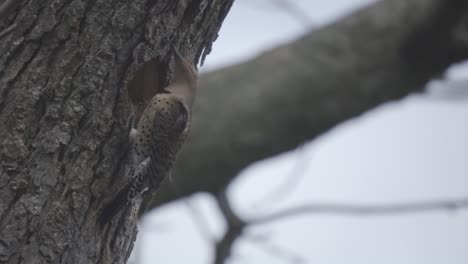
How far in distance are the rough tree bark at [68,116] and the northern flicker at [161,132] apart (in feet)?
0.46

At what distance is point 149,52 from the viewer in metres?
3.38

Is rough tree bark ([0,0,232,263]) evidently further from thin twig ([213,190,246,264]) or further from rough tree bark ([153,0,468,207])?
rough tree bark ([153,0,468,207])

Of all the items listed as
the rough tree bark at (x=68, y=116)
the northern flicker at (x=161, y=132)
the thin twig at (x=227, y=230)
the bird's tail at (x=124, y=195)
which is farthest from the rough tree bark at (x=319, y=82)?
the rough tree bark at (x=68, y=116)

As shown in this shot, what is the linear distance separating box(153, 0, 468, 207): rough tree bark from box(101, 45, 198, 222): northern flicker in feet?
6.85

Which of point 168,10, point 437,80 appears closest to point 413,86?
point 437,80

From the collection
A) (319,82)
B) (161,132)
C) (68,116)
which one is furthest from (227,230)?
(68,116)

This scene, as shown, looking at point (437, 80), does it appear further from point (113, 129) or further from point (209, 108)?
point (113, 129)

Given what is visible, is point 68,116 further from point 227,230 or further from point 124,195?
point 227,230

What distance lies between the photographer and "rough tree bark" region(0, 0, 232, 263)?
3014 mm

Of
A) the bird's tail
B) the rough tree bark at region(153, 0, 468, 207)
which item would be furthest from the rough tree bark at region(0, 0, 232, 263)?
the rough tree bark at region(153, 0, 468, 207)

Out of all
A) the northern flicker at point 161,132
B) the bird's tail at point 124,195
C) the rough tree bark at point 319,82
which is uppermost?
the rough tree bark at point 319,82

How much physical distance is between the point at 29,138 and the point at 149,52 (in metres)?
0.54

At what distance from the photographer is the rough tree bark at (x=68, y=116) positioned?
301 centimetres

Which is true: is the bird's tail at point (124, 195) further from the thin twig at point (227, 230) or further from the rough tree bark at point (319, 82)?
the rough tree bark at point (319, 82)
